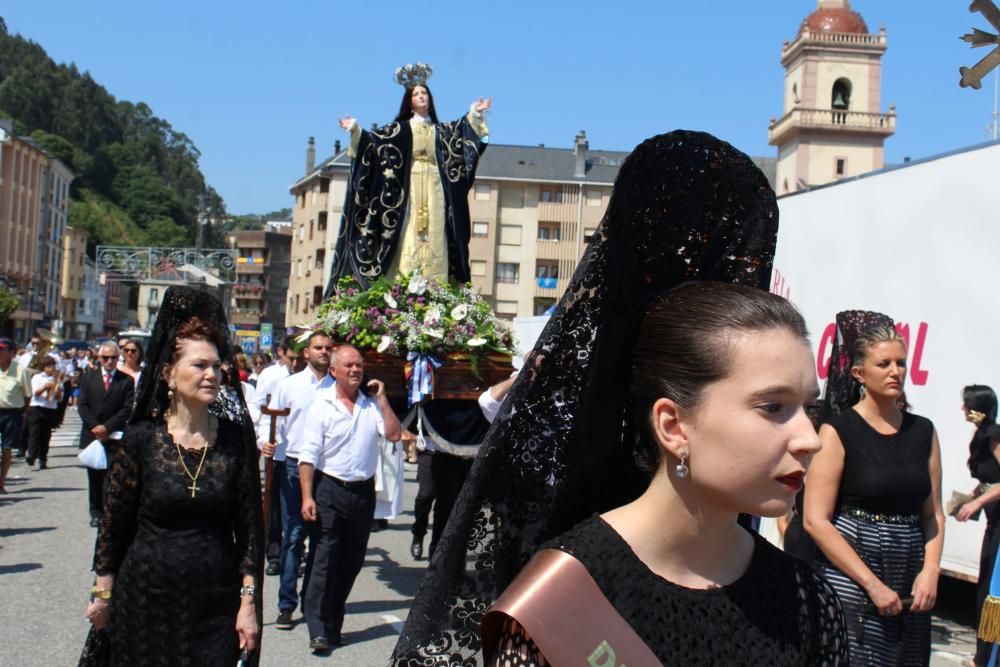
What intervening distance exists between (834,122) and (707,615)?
7586 centimetres

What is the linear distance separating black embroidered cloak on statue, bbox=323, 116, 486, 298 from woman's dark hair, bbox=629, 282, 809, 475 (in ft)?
24.4

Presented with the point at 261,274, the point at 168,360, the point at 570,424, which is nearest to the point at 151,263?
the point at 168,360

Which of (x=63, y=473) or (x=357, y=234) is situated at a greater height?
(x=357, y=234)

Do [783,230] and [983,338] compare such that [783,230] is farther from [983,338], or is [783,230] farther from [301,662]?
[301,662]

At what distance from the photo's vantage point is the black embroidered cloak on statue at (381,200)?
9.52m

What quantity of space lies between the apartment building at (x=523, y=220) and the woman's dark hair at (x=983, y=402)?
6440 cm

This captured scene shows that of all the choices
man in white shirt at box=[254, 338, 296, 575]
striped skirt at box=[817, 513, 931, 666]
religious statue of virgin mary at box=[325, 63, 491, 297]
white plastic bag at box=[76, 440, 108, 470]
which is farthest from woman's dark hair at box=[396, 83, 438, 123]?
striped skirt at box=[817, 513, 931, 666]

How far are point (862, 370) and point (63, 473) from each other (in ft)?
51.4

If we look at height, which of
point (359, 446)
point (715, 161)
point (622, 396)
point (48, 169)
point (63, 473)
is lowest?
point (63, 473)

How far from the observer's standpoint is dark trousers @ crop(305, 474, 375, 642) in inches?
297

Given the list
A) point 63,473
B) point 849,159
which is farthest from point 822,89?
point 63,473

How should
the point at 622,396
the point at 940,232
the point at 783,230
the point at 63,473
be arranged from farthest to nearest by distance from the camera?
1. the point at 63,473
2. the point at 783,230
3. the point at 940,232
4. the point at 622,396

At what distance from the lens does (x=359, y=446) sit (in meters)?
7.75

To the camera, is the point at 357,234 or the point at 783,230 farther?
the point at 783,230
